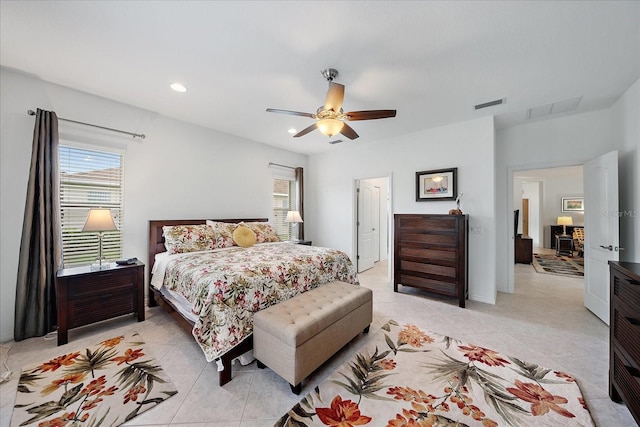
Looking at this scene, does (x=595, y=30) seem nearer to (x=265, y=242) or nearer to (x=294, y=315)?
(x=294, y=315)

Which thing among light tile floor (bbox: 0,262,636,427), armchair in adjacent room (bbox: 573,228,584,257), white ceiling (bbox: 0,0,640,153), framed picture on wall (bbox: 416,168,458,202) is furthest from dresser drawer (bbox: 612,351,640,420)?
armchair in adjacent room (bbox: 573,228,584,257)

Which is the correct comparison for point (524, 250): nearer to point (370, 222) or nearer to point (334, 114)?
point (370, 222)

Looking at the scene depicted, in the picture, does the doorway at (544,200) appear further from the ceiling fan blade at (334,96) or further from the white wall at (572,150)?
the ceiling fan blade at (334,96)

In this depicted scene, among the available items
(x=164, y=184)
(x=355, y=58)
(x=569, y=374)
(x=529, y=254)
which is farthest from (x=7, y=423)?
(x=529, y=254)

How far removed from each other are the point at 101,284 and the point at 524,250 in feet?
27.2

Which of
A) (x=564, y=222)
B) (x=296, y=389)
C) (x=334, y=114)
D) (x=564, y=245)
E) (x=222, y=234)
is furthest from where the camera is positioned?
(x=564, y=222)

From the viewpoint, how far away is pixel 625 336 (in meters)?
1.54

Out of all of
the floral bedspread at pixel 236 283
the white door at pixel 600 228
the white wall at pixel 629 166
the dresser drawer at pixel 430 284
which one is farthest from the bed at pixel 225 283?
the white wall at pixel 629 166

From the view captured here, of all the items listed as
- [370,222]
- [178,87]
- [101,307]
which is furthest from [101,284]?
[370,222]

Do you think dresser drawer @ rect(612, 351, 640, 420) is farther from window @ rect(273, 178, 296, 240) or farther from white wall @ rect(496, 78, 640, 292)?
window @ rect(273, 178, 296, 240)

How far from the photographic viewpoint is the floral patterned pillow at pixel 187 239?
3.12m

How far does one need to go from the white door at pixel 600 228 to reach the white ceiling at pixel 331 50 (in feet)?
2.84

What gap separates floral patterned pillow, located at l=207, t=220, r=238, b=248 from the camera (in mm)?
3491

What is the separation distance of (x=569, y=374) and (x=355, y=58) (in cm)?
326
